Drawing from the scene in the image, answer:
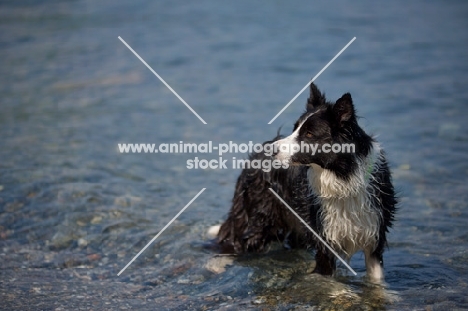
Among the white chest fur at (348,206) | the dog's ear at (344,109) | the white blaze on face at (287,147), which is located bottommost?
the white chest fur at (348,206)

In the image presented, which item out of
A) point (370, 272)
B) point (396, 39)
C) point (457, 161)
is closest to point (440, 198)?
point (457, 161)

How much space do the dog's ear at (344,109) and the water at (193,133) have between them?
1.51 metres

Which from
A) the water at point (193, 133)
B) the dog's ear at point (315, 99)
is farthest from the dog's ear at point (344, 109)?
the water at point (193, 133)

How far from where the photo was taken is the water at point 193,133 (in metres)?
5.78

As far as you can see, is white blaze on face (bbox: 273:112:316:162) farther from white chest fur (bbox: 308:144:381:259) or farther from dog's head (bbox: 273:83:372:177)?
white chest fur (bbox: 308:144:381:259)

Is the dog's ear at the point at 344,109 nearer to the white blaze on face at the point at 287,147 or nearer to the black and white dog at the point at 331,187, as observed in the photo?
the black and white dog at the point at 331,187

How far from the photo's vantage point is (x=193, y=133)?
9.75m

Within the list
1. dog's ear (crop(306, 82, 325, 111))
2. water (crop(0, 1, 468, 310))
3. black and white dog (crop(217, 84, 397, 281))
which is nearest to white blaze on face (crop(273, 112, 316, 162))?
black and white dog (crop(217, 84, 397, 281))

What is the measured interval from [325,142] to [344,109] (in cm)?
29

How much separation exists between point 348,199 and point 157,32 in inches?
387

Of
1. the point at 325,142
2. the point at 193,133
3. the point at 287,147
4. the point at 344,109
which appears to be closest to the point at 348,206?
the point at 325,142

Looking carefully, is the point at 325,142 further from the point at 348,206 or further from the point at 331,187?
the point at 348,206

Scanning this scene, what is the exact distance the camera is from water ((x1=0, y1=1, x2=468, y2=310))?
578 centimetres

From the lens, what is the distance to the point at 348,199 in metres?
5.25
